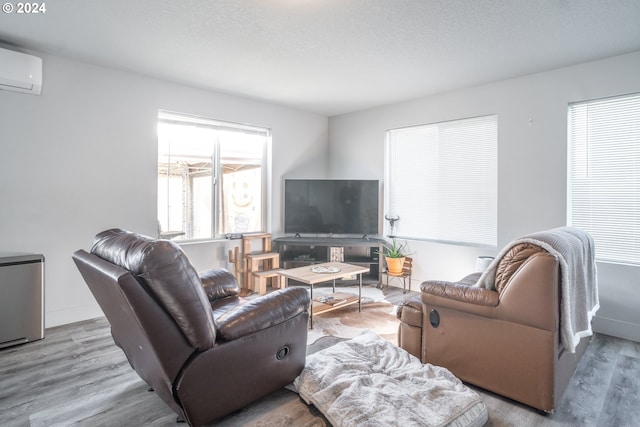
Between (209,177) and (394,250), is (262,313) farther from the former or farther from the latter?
(394,250)

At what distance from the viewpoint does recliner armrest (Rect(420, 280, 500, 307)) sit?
2131 mm

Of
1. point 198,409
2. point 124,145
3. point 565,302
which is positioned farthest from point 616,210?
point 124,145

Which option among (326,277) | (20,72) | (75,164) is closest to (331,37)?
(326,277)

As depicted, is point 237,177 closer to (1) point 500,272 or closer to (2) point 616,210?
(1) point 500,272

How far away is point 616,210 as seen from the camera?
10.9 feet

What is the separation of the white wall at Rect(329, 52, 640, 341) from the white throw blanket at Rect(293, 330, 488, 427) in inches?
87.1

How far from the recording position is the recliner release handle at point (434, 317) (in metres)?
2.39

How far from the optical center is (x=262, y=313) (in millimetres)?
1968

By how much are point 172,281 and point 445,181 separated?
3.80m

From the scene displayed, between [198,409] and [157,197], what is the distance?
281 centimetres

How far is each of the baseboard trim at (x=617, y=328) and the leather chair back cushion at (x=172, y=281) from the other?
3642mm

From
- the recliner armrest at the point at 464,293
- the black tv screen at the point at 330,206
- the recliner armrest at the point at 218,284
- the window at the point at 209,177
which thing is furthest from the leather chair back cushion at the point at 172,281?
the black tv screen at the point at 330,206

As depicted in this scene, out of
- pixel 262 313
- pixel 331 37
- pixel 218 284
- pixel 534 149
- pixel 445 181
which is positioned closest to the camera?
pixel 262 313

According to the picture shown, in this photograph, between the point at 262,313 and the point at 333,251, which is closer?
the point at 262,313
